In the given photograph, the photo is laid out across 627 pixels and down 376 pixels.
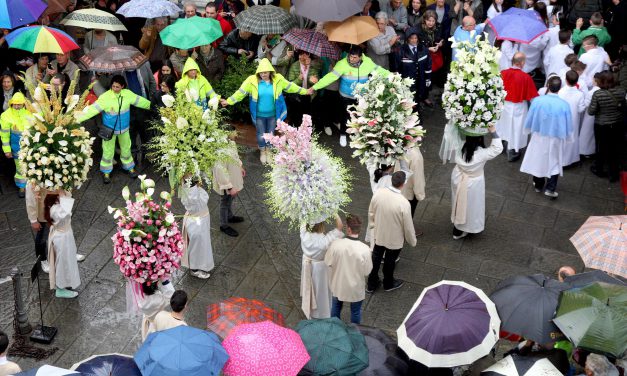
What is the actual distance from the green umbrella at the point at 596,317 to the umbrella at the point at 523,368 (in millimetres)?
418

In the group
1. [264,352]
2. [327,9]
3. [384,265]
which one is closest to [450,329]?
[264,352]

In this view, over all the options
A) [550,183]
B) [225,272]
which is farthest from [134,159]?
[550,183]

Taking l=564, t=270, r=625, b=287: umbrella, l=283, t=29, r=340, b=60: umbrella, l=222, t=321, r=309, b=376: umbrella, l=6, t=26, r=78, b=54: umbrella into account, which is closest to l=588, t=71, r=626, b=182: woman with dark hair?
l=283, t=29, r=340, b=60: umbrella

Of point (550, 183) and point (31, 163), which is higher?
point (31, 163)

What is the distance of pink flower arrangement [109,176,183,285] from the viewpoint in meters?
8.59

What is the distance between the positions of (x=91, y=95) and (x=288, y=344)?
7371 mm

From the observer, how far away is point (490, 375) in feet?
24.0

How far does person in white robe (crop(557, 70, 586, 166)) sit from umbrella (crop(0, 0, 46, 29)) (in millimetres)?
8484

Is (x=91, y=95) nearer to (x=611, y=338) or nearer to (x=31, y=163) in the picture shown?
(x=31, y=163)

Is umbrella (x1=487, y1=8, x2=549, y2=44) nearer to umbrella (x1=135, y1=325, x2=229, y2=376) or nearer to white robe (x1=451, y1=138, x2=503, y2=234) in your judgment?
white robe (x1=451, y1=138, x2=503, y2=234)

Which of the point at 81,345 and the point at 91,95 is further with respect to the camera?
the point at 91,95

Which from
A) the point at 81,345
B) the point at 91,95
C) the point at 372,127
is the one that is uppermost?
the point at 372,127

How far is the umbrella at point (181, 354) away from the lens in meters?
7.01

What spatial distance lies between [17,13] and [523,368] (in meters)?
10.1
